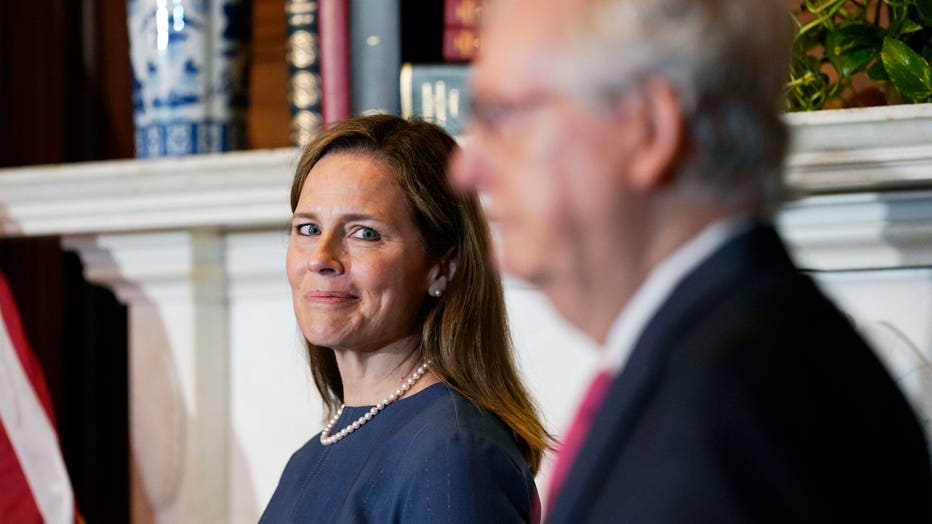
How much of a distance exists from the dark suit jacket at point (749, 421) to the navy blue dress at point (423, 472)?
61cm

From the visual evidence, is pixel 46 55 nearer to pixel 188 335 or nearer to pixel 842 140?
pixel 188 335

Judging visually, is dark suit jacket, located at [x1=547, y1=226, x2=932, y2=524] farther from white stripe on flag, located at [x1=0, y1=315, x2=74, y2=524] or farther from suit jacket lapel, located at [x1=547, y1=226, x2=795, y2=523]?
white stripe on flag, located at [x1=0, y1=315, x2=74, y2=524]

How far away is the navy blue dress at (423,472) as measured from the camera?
4.08ft

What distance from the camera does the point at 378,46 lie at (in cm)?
175

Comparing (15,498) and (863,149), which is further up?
(863,149)

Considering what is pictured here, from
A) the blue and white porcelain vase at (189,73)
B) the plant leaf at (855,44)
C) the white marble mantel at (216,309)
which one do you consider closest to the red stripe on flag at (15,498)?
the white marble mantel at (216,309)

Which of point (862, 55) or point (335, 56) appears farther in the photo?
point (335, 56)

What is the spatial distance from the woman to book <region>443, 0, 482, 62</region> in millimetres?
278

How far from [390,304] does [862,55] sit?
0.59m

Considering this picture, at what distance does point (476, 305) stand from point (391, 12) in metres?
0.48

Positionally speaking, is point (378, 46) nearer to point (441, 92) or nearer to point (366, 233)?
point (441, 92)

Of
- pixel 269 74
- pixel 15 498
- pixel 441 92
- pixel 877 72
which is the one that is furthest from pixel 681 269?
pixel 269 74

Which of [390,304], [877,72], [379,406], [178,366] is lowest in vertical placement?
[178,366]

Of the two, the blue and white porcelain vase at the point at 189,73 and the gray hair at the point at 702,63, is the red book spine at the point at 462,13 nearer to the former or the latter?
the blue and white porcelain vase at the point at 189,73
